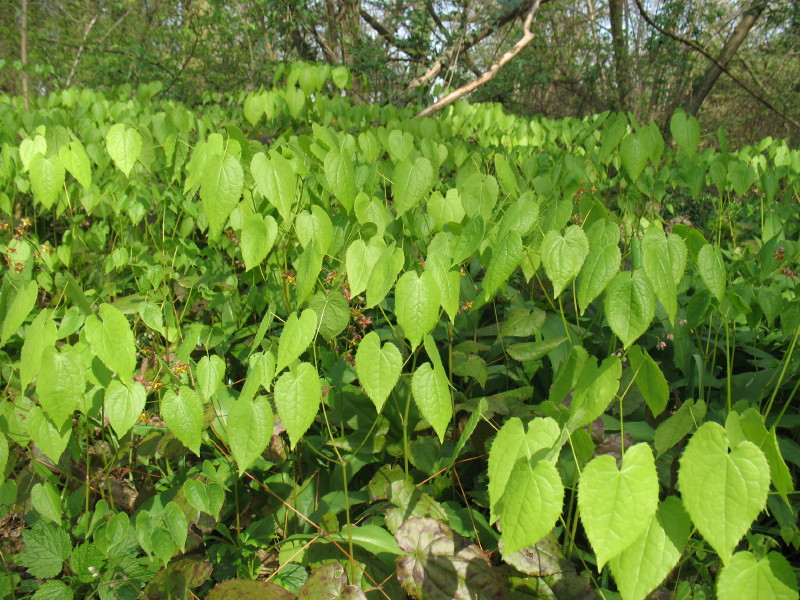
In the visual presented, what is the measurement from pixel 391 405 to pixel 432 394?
631mm

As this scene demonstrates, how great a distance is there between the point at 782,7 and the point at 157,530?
9.67 m

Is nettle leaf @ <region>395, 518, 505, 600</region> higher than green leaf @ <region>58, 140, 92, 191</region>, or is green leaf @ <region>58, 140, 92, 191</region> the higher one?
green leaf @ <region>58, 140, 92, 191</region>

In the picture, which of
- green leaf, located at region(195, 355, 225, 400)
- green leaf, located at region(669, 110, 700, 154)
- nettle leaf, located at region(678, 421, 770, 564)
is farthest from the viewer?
green leaf, located at region(669, 110, 700, 154)

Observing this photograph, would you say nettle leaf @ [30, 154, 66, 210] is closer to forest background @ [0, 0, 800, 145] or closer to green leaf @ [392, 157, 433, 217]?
green leaf @ [392, 157, 433, 217]

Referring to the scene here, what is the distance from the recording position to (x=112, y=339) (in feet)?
3.43

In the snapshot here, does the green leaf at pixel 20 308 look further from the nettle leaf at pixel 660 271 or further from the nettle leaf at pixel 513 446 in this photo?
the nettle leaf at pixel 660 271

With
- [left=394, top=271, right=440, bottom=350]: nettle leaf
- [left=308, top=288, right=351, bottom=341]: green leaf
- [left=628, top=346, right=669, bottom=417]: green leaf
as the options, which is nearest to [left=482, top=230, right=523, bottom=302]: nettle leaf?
[left=394, top=271, right=440, bottom=350]: nettle leaf

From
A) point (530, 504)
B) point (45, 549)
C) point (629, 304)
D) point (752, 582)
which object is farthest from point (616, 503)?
point (45, 549)

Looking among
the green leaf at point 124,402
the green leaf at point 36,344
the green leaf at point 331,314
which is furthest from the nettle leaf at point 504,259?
the green leaf at point 36,344

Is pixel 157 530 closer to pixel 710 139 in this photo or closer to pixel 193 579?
pixel 193 579

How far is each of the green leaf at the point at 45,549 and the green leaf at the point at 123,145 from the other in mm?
900

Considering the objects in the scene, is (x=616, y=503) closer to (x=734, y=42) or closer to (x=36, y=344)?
(x=36, y=344)

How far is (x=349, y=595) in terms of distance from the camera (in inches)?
46.1

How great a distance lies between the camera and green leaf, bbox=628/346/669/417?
1.06m
